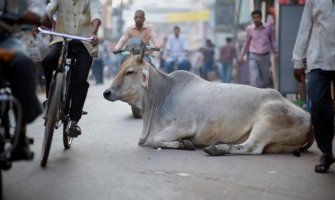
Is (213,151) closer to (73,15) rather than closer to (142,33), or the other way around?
(73,15)

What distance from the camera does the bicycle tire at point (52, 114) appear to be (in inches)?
215

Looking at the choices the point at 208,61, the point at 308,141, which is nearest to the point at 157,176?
the point at 308,141

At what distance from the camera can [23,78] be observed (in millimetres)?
4059

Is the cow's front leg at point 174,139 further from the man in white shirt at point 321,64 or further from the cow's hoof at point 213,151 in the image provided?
the man in white shirt at point 321,64

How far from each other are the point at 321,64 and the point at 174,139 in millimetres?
2079

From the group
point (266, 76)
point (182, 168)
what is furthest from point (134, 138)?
point (266, 76)

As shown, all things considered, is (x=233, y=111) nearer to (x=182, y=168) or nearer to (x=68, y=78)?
A: (x=182, y=168)

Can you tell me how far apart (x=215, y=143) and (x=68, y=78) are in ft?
6.01

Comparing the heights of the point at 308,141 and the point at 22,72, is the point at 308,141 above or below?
below

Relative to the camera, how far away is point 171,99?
7.33m

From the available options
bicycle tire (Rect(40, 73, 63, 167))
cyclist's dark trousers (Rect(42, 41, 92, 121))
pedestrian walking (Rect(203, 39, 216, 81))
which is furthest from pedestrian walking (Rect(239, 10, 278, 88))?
pedestrian walking (Rect(203, 39, 216, 81))

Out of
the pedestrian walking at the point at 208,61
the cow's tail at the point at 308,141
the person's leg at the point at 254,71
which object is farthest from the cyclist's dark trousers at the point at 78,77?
the pedestrian walking at the point at 208,61

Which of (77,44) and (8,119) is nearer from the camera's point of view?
(8,119)

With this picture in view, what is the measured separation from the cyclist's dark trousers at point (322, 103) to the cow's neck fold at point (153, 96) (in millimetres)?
2187
